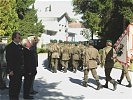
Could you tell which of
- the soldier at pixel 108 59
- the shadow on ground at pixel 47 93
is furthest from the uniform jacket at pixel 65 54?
the soldier at pixel 108 59

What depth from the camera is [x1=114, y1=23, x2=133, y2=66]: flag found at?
602 inches

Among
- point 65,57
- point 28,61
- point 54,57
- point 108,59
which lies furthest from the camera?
point 65,57

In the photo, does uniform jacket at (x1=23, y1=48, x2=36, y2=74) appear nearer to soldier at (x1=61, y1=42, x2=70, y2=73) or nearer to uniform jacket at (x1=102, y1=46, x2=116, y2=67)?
uniform jacket at (x1=102, y1=46, x2=116, y2=67)

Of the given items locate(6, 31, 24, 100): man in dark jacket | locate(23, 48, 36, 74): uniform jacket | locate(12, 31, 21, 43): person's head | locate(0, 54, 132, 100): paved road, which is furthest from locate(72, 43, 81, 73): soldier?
locate(12, 31, 21, 43): person's head

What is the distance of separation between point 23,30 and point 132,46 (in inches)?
1627

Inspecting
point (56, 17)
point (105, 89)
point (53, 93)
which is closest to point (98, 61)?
point (105, 89)

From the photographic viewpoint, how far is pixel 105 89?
54.6ft

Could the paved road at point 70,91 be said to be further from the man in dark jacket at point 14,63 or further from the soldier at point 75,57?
the soldier at point 75,57

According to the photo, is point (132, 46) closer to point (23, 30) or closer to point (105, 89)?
point (105, 89)

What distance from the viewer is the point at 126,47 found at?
15.5m

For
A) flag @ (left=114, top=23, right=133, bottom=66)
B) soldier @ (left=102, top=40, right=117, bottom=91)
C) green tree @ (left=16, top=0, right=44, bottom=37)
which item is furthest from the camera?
green tree @ (left=16, top=0, right=44, bottom=37)

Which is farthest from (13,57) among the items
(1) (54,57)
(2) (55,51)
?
(2) (55,51)

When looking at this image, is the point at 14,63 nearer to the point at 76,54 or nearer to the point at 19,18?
the point at 76,54

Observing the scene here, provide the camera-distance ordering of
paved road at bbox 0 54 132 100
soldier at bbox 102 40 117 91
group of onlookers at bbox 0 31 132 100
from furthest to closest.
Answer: soldier at bbox 102 40 117 91 < paved road at bbox 0 54 132 100 < group of onlookers at bbox 0 31 132 100
